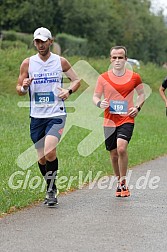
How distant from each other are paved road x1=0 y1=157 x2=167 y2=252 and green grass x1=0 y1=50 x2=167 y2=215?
1.67 feet

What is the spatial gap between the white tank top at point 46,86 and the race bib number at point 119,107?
87 cm

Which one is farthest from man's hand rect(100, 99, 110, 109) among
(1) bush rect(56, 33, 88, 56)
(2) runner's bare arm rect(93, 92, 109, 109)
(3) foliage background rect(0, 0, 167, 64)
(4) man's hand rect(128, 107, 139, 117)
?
(3) foliage background rect(0, 0, 167, 64)

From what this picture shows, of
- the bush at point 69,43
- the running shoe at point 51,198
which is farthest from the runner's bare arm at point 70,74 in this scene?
the bush at point 69,43

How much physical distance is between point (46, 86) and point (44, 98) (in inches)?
5.8

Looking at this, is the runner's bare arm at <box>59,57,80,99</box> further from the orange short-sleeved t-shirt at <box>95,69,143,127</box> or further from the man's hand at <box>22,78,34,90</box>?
the orange short-sleeved t-shirt at <box>95,69,143,127</box>

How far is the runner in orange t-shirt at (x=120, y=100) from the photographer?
9727mm

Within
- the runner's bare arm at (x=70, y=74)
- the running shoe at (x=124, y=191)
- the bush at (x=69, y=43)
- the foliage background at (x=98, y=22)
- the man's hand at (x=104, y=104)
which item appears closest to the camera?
the runner's bare arm at (x=70, y=74)

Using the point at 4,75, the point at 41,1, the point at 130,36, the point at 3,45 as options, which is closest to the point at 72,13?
the point at 41,1

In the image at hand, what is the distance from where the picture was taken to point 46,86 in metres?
9.02

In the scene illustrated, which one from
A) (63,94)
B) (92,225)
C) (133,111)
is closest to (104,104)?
(133,111)

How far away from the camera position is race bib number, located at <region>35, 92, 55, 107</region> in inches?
354

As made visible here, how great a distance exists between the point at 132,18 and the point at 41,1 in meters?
18.1

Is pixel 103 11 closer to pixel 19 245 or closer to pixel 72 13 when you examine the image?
pixel 72 13

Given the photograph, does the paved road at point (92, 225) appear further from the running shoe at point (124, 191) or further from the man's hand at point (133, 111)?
the man's hand at point (133, 111)
